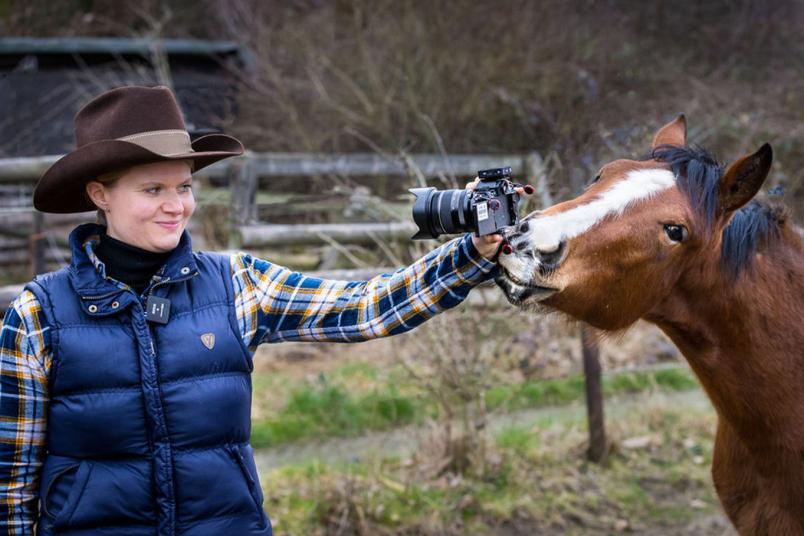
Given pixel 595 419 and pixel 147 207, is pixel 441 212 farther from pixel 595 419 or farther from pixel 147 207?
pixel 595 419

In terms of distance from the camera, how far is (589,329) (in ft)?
9.57

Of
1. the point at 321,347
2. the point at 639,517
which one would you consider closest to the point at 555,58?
the point at 321,347

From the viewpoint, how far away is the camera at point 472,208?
2.30m

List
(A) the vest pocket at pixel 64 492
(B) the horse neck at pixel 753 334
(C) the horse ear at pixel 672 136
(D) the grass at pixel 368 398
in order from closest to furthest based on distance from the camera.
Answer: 1. (A) the vest pocket at pixel 64 492
2. (B) the horse neck at pixel 753 334
3. (C) the horse ear at pixel 672 136
4. (D) the grass at pixel 368 398

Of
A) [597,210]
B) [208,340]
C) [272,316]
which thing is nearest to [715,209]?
[597,210]

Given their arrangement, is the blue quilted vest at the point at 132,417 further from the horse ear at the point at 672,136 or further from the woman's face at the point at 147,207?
the horse ear at the point at 672,136

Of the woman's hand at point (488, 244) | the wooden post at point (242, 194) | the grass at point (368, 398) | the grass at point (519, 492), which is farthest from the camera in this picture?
the wooden post at point (242, 194)

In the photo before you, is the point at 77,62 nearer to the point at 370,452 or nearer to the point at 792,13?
the point at 370,452

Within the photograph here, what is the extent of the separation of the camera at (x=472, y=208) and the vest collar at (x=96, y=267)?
0.66 metres

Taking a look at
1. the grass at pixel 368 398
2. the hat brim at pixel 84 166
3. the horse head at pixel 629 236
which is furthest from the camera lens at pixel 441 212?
the grass at pixel 368 398

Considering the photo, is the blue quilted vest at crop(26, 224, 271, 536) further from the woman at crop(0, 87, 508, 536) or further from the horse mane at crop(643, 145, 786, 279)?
the horse mane at crop(643, 145, 786, 279)

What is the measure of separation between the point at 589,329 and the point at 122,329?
1.58m

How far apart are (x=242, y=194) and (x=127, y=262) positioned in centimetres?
427

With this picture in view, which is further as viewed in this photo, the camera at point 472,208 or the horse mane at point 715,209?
the horse mane at point 715,209
